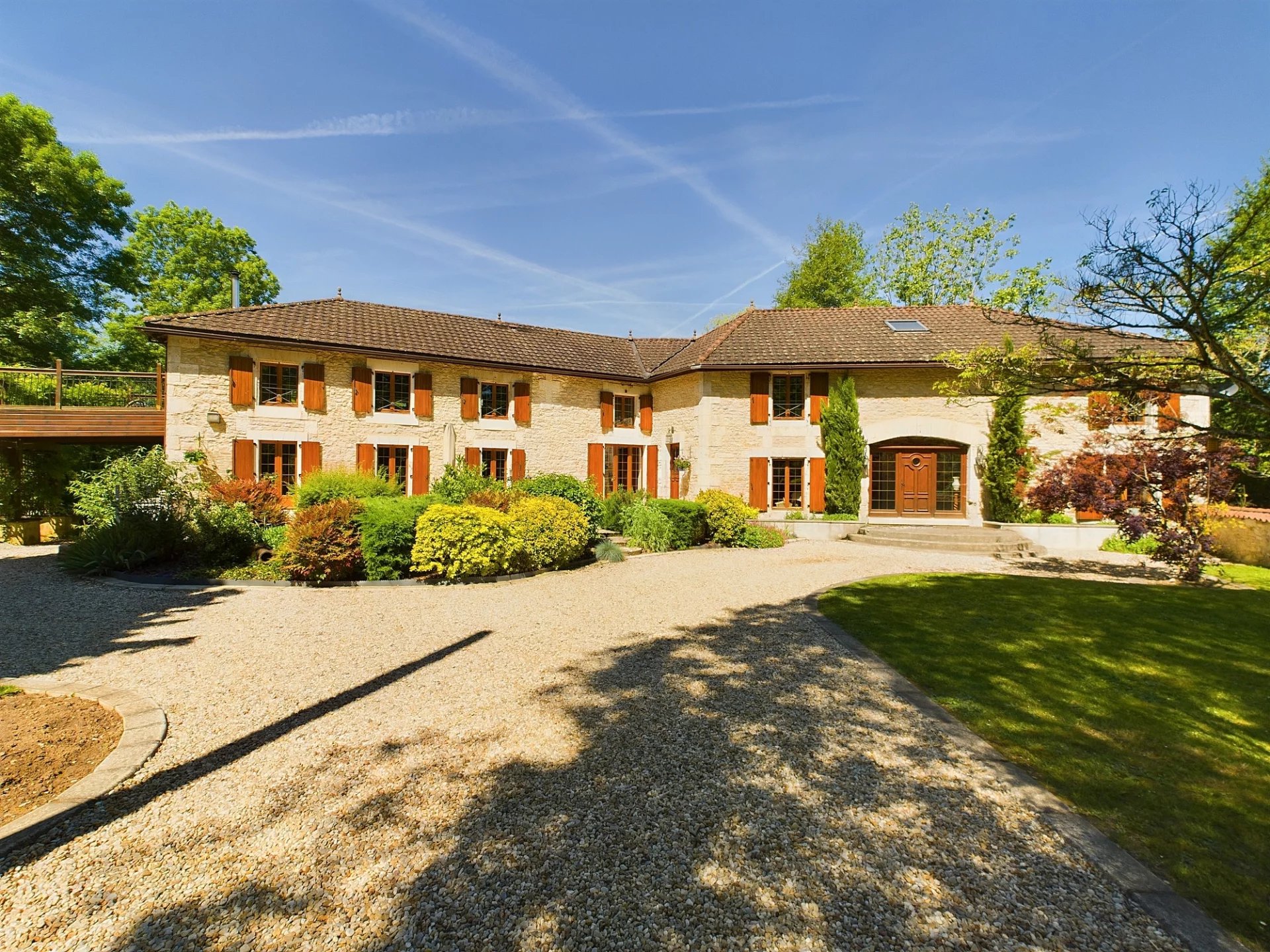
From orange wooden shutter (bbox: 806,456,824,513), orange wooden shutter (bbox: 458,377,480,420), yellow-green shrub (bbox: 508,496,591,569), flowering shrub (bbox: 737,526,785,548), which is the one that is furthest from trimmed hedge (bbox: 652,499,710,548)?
orange wooden shutter (bbox: 458,377,480,420)

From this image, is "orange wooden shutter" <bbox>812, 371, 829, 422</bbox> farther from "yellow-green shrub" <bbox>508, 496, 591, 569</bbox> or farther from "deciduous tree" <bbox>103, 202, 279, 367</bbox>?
"deciduous tree" <bbox>103, 202, 279, 367</bbox>

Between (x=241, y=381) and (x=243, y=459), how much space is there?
216 centimetres

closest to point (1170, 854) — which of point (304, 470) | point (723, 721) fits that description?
point (723, 721)

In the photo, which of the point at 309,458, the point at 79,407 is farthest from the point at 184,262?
the point at 309,458

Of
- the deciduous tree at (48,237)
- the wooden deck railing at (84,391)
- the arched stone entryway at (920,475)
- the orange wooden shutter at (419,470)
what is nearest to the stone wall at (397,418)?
the orange wooden shutter at (419,470)

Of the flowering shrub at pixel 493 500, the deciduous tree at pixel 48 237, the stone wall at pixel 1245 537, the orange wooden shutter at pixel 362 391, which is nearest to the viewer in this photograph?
the flowering shrub at pixel 493 500

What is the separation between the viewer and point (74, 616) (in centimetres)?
686

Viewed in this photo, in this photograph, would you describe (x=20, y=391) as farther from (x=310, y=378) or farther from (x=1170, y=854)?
(x=1170, y=854)

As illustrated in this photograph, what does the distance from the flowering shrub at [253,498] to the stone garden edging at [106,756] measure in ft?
26.4

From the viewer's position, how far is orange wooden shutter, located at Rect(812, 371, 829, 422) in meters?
16.7

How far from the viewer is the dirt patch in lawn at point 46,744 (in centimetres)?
306

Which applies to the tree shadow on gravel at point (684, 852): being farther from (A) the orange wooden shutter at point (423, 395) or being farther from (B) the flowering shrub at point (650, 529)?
(A) the orange wooden shutter at point (423, 395)

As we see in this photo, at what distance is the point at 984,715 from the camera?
4188 mm

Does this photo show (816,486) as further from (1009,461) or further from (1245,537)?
(1245,537)
